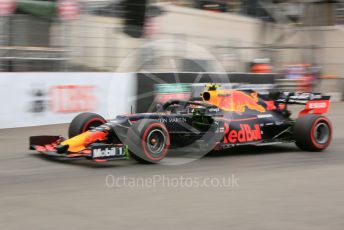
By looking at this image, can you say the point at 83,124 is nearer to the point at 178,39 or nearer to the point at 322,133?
the point at 322,133

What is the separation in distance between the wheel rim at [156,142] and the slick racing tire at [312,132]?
246cm

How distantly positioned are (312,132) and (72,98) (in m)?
5.60

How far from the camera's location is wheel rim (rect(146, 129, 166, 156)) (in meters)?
7.69

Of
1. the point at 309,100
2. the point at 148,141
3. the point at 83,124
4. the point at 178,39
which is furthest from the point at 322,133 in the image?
the point at 178,39

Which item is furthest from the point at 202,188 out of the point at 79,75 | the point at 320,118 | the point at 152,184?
the point at 79,75

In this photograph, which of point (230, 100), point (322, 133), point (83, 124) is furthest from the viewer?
point (322, 133)

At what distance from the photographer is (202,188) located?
6488 mm

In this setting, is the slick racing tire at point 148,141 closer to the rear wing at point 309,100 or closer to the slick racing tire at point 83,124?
the slick racing tire at point 83,124

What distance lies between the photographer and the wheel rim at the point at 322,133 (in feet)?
30.7

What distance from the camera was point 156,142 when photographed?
7.79m

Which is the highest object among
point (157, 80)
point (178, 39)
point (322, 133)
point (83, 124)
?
point (178, 39)

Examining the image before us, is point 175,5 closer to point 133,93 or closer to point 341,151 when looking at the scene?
point 133,93

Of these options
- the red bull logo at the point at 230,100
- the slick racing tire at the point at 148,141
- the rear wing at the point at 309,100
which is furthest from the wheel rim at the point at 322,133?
the slick racing tire at the point at 148,141

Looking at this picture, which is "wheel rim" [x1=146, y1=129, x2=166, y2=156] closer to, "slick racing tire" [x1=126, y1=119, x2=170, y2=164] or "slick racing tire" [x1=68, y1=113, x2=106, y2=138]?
"slick racing tire" [x1=126, y1=119, x2=170, y2=164]
